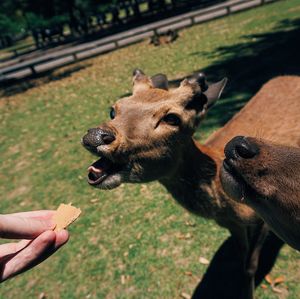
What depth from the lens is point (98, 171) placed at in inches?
149

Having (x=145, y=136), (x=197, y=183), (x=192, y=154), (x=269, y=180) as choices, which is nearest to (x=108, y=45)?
(x=192, y=154)

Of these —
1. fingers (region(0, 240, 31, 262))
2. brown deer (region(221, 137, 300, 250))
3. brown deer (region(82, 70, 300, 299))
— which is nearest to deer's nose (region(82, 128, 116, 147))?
brown deer (region(82, 70, 300, 299))

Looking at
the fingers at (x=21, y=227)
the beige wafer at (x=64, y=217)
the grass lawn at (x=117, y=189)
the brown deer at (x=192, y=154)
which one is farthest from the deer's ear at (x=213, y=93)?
the grass lawn at (x=117, y=189)

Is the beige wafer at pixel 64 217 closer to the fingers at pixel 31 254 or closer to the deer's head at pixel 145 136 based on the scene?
the fingers at pixel 31 254

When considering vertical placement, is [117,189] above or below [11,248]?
below

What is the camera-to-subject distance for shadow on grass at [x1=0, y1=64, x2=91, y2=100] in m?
19.4

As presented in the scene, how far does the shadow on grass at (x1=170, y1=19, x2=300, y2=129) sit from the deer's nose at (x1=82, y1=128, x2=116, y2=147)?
559 centimetres

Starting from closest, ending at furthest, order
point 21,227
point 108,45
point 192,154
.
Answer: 1. point 21,227
2. point 192,154
3. point 108,45

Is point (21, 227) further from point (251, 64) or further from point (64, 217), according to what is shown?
point (251, 64)

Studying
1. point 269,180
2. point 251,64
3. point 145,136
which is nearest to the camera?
point 269,180

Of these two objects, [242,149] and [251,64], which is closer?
[242,149]

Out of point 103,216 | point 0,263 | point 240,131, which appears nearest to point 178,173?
point 240,131

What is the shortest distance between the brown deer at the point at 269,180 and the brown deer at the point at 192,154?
1.31 metres

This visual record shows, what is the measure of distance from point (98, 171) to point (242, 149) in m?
1.81
